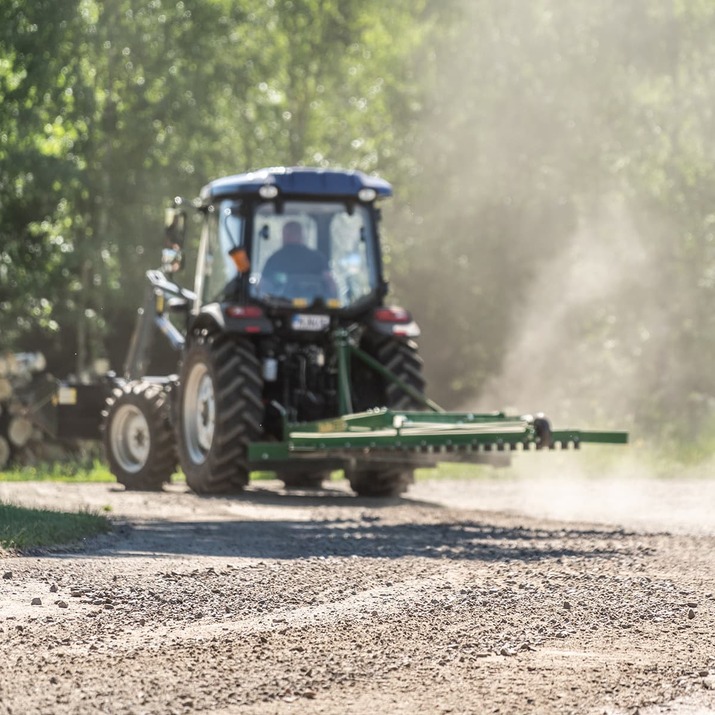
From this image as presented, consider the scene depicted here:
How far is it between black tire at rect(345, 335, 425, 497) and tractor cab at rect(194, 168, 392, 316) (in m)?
0.48

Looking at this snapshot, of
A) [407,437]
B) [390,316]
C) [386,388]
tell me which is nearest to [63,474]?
[386,388]

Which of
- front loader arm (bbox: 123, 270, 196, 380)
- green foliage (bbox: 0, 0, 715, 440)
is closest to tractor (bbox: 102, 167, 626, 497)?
front loader arm (bbox: 123, 270, 196, 380)

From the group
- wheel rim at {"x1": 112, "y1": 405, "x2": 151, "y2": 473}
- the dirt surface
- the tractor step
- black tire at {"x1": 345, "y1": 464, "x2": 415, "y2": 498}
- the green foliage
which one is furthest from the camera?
the green foliage

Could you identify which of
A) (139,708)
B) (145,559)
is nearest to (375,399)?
(145,559)

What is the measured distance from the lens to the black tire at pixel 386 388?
15688 millimetres

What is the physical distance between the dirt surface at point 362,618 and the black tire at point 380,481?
317 centimetres

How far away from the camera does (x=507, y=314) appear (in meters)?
36.2

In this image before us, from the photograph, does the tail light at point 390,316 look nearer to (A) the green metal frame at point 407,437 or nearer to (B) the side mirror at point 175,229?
(A) the green metal frame at point 407,437

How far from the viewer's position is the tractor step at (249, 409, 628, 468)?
13141 millimetres

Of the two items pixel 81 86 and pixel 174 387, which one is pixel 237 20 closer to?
pixel 81 86

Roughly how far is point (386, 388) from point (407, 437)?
2359 millimetres

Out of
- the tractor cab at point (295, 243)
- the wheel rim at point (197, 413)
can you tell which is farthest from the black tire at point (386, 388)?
the wheel rim at point (197, 413)

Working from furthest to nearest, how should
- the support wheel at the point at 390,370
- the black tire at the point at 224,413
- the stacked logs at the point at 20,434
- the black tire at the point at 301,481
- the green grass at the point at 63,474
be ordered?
1. the stacked logs at the point at 20,434
2. the green grass at the point at 63,474
3. the black tire at the point at 301,481
4. the support wheel at the point at 390,370
5. the black tire at the point at 224,413

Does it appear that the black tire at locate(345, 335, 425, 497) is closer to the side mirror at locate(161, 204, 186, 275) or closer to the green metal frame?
the green metal frame
